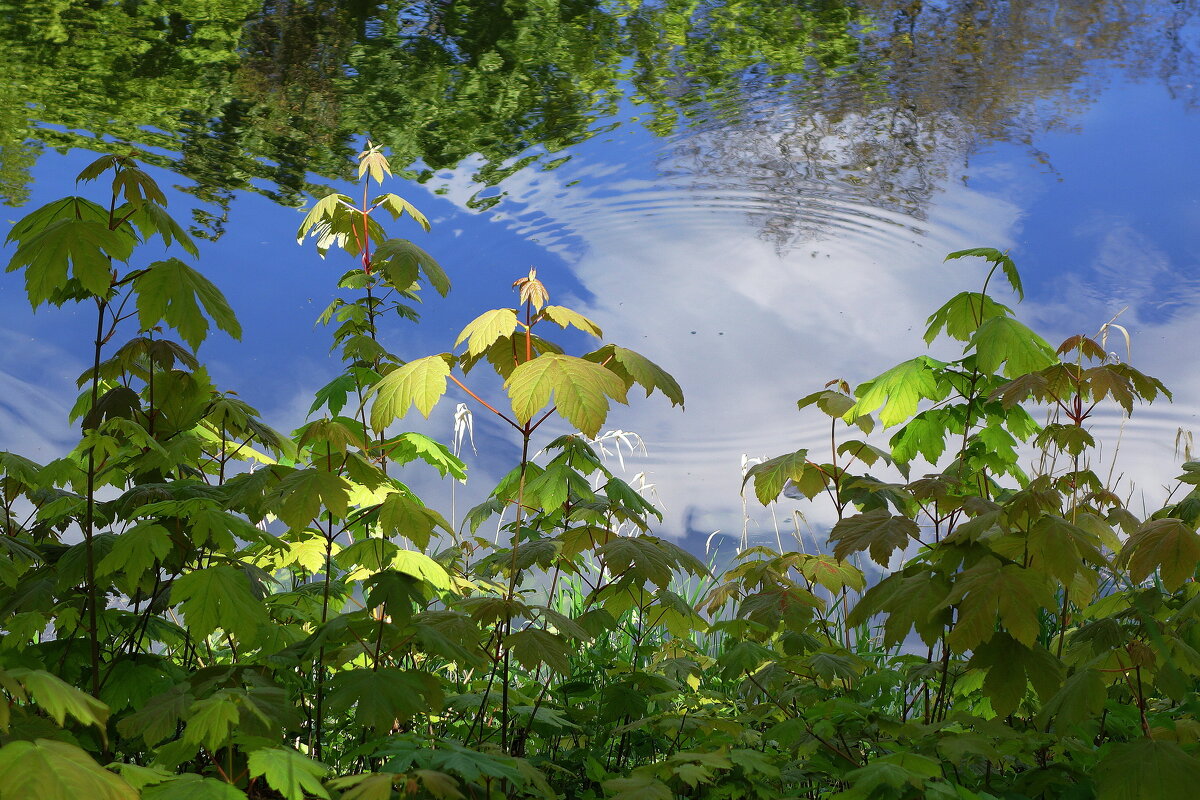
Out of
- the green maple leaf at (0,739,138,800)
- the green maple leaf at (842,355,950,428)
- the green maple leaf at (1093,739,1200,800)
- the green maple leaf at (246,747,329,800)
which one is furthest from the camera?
the green maple leaf at (842,355,950,428)

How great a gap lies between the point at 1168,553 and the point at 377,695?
4.22 ft

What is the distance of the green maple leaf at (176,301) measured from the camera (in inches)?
54.2

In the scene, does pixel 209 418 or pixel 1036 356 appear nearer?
pixel 1036 356

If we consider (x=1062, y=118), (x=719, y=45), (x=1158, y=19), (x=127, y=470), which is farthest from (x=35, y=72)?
(x=1158, y=19)

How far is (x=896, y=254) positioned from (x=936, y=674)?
5516 millimetres

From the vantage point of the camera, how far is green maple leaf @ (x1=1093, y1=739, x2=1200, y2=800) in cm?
118

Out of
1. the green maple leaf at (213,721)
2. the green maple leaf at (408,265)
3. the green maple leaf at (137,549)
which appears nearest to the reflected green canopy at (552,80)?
the green maple leaf at (408,265)

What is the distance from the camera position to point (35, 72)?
698cm

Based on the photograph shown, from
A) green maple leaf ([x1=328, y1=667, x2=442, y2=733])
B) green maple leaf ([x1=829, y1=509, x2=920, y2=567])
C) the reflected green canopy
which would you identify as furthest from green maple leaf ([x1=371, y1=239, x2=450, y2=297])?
the reflected green canopy

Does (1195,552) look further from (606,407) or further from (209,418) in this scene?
(209,418)

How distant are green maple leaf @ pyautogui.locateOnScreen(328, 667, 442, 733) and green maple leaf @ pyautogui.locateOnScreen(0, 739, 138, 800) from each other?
53 centimetres

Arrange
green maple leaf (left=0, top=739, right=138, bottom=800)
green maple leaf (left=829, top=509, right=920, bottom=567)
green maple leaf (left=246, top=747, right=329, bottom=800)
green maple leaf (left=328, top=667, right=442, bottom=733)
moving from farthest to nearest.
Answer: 1. green maple leaf (left=829, top=509, right=920, bottom=567)
2. green maple leaf (left=328, top=667, right=442, bottom=733)
3. green maple leaf (left=246, top=747, right=329, bottom=800)
4. green maple leaf (left=0, top=739, right=138, bottom=800)

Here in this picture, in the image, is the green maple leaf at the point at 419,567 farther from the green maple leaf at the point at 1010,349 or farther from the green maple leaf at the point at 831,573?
the green maple leaf at the point at 1010,349

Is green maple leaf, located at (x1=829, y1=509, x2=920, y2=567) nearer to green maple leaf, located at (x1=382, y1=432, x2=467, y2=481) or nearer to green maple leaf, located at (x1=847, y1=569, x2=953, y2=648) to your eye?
green maple leaf, located at (x1=847, y1=569, x2=953, y2=648)
